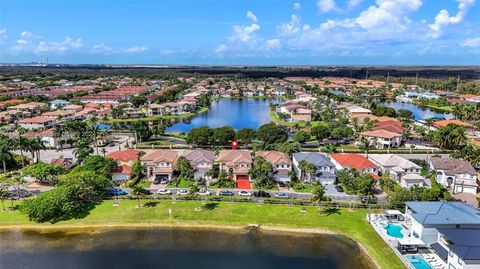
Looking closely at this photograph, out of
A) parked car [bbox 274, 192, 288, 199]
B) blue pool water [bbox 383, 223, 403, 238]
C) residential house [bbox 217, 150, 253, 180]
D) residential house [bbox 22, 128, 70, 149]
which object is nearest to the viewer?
blue pool water [bbox 383, 223, 403, 238]

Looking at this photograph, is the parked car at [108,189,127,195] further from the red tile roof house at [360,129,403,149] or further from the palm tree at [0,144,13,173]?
the red tile roof house at [360,129,403,149]

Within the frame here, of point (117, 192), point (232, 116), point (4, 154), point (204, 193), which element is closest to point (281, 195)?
point (204, 193)

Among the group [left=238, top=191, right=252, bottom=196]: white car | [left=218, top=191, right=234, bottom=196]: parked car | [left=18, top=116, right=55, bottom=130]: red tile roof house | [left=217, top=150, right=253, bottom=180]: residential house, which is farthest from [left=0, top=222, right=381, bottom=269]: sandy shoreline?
[left=18, top=116, right=55, bottom=130]: red tile roof house

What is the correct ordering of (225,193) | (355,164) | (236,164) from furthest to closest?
(355,164) → (236,164) → (225,193)

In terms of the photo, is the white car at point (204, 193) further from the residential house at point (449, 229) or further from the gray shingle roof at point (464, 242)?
the gray shingle roof at point (464, 242)

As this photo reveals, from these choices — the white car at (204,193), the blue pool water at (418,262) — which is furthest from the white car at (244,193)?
the blue pool water at (418,262)

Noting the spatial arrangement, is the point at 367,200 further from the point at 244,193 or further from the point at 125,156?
the point at 125,156
